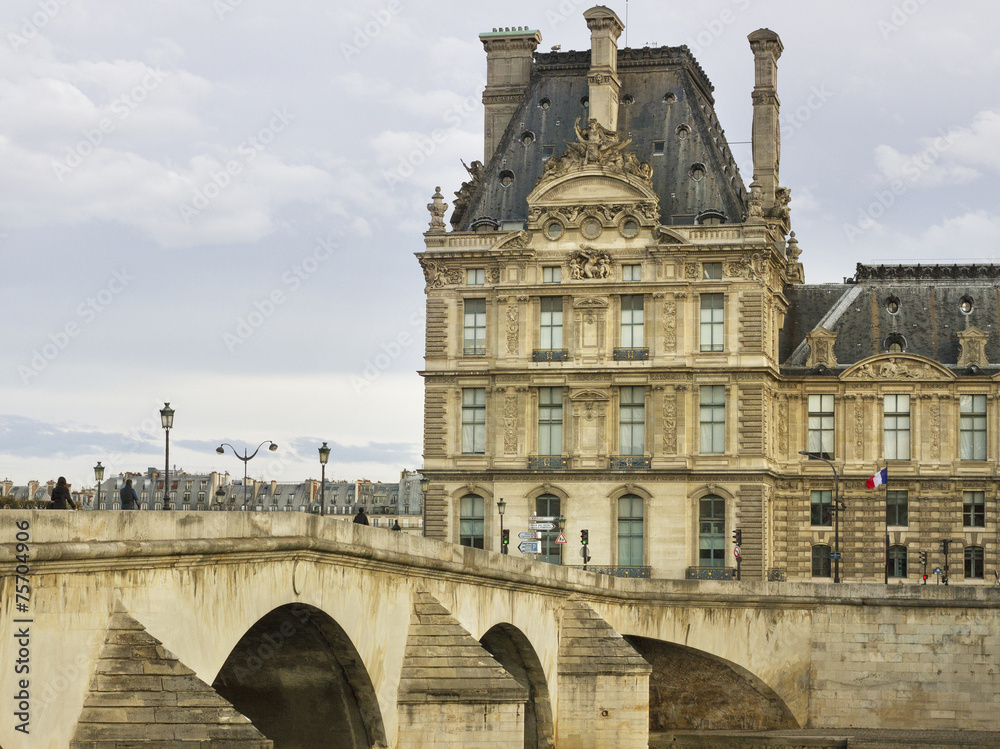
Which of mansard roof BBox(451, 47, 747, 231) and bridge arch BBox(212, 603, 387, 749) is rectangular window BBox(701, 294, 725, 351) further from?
bridge arch BBox(212, 603, 387, 749)

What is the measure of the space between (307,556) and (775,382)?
4278 centimetres

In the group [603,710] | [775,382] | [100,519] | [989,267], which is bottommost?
[603,710]

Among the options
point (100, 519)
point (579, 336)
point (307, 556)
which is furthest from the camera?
point (579, 336)

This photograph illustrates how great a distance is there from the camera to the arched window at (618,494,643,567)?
6850 centimetres

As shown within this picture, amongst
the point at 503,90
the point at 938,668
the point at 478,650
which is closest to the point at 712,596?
the point at 938,668

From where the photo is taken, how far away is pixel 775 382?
70.5 metres

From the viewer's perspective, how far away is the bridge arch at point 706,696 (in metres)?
57.1

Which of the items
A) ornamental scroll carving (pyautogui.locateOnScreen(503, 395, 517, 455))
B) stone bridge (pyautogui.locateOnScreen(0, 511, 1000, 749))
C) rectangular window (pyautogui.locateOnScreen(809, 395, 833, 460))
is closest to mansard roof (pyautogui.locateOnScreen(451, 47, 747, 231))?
ornamental scroll carving (pyautogui.locateOnScreen(503, 395, 517, 455))

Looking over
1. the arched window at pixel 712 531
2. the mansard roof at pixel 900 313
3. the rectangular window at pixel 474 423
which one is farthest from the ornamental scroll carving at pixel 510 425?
the mansard roof at pixel 900 313

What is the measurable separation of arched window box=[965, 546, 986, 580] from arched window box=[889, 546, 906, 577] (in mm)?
2407

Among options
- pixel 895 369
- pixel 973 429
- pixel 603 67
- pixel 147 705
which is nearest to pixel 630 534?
pixel 895 369

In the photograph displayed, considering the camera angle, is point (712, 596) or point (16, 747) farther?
point (712, 596)

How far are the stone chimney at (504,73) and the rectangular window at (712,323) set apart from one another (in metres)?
13.1

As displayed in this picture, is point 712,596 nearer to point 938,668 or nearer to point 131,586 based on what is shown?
point 938,668
